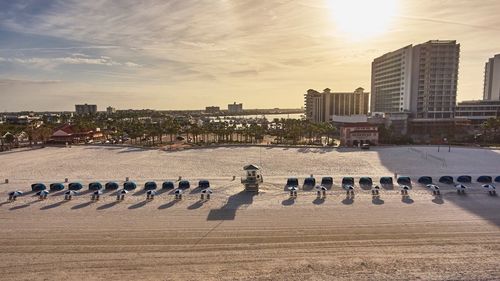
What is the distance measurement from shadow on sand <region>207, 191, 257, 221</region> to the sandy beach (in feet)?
0.27

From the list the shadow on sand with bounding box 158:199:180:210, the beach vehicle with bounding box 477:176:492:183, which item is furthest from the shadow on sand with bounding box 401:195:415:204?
the shadow on sand with bounding box 158:199:180:210

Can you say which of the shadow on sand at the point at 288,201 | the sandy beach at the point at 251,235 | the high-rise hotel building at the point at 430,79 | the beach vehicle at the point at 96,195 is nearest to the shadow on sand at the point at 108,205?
the sandy beach at the point at 251,235

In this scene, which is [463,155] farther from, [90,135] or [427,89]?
[90,135]

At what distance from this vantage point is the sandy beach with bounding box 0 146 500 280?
51.4ft

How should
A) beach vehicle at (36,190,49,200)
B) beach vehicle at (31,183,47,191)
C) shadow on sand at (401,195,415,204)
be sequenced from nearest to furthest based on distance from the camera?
shadow on sand at (401,195,415,204), beach vehicle at (36,190,49,200), beach vehicle at (31,183,47,191)

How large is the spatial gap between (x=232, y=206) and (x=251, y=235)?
5863 mm

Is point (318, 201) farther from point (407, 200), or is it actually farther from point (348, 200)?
point (407, 200)

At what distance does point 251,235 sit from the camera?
19.5 metres

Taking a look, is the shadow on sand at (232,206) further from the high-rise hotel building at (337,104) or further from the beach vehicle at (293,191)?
the high-rise hotel building at (337,104)

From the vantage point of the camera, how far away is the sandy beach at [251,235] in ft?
51.4

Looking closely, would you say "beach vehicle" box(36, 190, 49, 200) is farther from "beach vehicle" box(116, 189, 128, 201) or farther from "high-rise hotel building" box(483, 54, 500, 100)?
"high-rise hotel building" box(483, 54, 500, 100)

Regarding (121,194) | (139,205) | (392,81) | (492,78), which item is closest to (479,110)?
(392,81)

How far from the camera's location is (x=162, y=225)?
21250 mm

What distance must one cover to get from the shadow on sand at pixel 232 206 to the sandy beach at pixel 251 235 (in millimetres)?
83
